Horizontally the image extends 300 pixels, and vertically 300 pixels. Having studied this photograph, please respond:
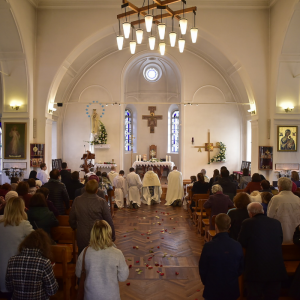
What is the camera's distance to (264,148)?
11148 mm

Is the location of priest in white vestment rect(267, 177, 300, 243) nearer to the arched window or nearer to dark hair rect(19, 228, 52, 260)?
dark hair rect(19, 228, 52, 260)

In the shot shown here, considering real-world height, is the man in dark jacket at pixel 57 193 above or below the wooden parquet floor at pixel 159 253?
above

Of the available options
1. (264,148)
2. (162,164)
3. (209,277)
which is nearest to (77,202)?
(209,277)

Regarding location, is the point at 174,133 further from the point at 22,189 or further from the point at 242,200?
the point at 242,200

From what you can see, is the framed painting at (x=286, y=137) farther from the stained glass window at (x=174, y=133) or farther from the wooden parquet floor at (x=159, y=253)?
the stained glass window at (x=174, y=133)

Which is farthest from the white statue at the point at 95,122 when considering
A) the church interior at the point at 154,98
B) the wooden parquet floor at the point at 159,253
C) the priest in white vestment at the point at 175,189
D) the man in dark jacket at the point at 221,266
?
the man in dark jacket at the point at 221,266

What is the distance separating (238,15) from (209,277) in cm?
1106

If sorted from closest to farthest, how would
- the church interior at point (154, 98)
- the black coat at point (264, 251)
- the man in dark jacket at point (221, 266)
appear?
the man in dark jacket at point (221, 266) < the black coat at point (264, 251) < the church interior at point (154, 98)

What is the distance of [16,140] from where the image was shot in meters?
11.0

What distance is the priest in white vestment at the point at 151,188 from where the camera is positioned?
10414mm

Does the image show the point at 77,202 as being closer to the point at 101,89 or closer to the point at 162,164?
the point at 162,164

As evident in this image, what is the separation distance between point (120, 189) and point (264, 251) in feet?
23.2

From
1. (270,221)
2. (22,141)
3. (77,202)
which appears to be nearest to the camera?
(270,221)

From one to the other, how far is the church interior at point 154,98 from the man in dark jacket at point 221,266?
1295mm
